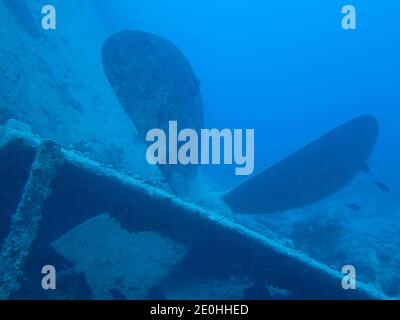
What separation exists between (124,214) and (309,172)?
6.06 meters

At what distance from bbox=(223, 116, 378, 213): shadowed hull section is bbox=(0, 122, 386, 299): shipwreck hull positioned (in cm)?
403

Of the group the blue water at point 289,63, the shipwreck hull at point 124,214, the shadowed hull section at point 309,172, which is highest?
the blue water at point 289,63

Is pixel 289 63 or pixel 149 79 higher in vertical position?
pixel 289 63

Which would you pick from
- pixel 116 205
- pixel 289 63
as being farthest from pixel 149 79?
pixel 289 63

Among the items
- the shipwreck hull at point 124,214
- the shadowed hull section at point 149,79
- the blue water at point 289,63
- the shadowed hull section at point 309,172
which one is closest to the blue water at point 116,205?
the shipwreck hull at point 124,214

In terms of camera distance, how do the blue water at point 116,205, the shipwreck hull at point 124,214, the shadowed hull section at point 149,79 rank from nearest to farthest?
the shipwreck hull at point 124,214
the blue water at point 116,205
the shadowed hull section at point 149,79

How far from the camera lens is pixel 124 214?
4641mm

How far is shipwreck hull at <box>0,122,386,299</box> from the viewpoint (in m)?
4.12

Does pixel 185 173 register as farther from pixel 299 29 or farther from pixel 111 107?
pixel 299 29

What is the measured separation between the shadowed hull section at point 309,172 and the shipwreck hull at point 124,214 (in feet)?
13.2

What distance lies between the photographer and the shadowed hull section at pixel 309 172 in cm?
895

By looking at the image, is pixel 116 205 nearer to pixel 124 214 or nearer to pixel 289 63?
pixel 124 214

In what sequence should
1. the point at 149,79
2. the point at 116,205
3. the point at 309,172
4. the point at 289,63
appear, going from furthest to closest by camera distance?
the point at 289,63 → the point at 309,172 → the point at 149,79 → the point at 116,205

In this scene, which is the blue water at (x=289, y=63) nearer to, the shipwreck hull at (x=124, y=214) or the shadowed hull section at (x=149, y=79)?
the shadowed hull section at (x=149, y=79)
